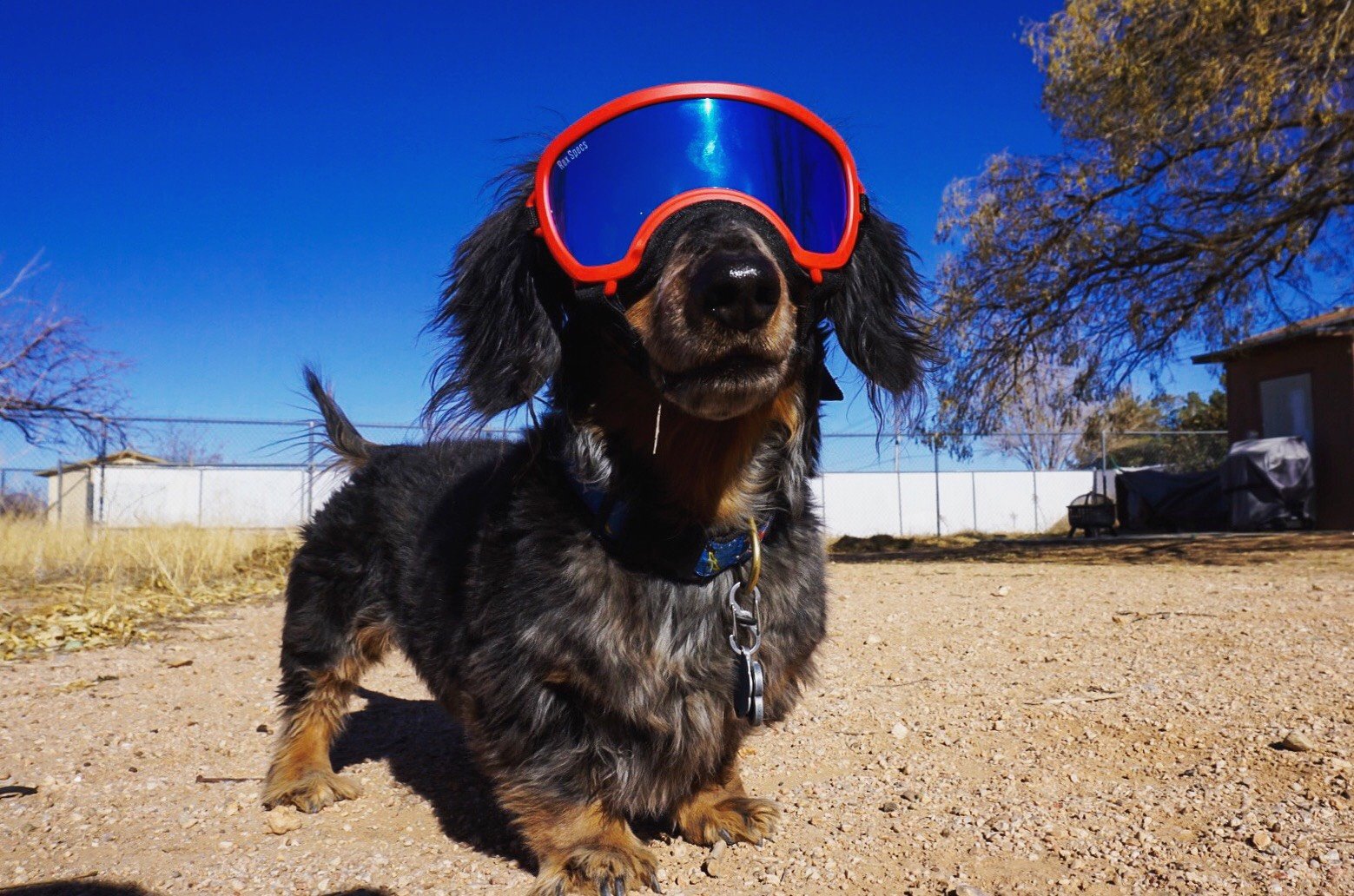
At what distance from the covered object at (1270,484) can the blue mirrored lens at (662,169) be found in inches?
643

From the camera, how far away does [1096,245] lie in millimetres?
10125

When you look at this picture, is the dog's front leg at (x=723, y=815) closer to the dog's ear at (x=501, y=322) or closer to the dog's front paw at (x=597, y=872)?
the dog's front paw at (x=597, y=872)

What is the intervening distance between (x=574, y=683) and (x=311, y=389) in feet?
8.47

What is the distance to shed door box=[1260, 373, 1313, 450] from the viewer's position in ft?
55.6

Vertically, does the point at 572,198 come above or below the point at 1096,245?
below

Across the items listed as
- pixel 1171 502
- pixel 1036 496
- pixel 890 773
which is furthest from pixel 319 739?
pixel 1036 496

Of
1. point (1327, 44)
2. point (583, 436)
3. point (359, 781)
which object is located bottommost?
point (359, 781)

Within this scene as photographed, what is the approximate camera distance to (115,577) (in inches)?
300

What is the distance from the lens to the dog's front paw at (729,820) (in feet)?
8.09

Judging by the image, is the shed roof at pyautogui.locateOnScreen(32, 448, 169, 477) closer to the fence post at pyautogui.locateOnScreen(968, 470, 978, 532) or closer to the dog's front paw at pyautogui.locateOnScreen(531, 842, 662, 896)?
the dog's front paw at pyautogui.locateOnScreen(531, 842, 662, 896)

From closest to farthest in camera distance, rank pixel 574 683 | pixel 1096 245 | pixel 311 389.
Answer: pixel 574 683 → pixel 311 389 → pixel 1096 245

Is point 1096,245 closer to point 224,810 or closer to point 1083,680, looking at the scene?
point 1083,680

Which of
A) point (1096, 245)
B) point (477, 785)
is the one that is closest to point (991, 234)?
point (1096, 245)

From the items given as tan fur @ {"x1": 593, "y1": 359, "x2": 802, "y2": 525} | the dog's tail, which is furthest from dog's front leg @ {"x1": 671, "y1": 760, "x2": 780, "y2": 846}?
the dog's tail
